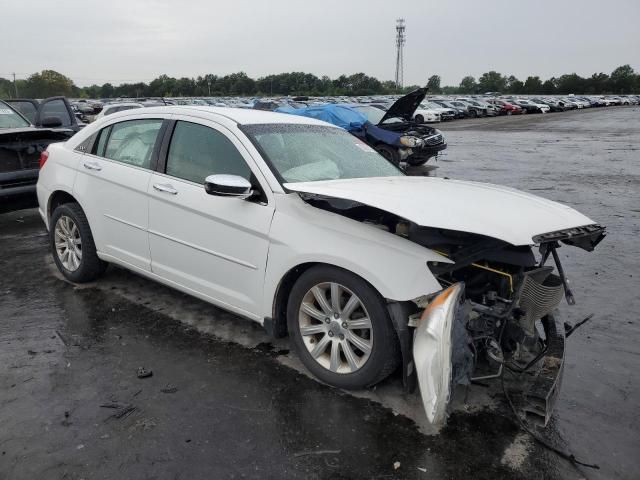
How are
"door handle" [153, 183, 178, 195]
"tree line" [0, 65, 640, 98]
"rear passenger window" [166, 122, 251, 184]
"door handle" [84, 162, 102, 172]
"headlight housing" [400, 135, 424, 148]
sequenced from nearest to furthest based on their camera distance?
"rear passenger window" [166, 122, 251, 184]
"door handle" [153, 183, 178, 195]
"door handle" [84, 162, 102, 172]
"headlight housing" [400, 135, 424, 148]
"tree line" [0, 65, 640, 98]

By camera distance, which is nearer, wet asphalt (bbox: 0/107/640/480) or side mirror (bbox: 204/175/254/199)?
wet asphalt (bbox: 0/107/640/480)

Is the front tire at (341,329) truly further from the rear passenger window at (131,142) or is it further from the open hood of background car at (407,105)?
the open hood of background car at (407,105)

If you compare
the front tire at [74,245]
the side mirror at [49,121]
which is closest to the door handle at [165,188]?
the front tire at [74,245]

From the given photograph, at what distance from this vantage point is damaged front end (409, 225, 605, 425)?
8.49 ft

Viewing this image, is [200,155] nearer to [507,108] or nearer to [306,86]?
[507,108]

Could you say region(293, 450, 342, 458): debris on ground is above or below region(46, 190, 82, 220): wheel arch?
below

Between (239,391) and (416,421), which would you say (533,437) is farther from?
(239,391)

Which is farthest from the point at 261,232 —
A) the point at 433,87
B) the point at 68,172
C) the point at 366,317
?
the point at 433,87

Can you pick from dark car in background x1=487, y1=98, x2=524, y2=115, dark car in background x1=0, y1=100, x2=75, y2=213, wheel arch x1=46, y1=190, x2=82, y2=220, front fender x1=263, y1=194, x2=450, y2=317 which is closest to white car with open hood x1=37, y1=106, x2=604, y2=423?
front fender x1=263, y1=194, x2=450, y2=317

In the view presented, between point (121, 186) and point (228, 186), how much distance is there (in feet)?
4.87

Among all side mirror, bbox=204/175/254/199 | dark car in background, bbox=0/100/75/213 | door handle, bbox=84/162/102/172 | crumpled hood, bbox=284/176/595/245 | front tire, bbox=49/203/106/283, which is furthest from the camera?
dark car in background, bbox=0/100/75/213

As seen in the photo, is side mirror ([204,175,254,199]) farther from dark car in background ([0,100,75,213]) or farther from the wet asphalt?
dark car in background ([0,100,75,213])

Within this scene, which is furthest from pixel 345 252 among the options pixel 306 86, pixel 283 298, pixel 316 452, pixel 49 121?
pixel 306 86

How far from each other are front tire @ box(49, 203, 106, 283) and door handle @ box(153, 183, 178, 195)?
43.7 inches
